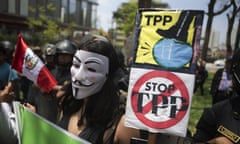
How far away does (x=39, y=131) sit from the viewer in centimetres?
146

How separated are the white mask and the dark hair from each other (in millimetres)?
30

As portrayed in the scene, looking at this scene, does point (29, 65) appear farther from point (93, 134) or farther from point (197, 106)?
point (197, 106)

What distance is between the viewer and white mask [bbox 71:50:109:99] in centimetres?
175

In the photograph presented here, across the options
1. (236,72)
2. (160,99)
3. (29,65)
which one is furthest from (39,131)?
(29,65)

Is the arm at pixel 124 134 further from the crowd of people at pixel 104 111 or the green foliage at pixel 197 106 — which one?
the green foliage at pixel 197 106

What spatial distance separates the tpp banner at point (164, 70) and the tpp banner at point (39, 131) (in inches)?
11.3

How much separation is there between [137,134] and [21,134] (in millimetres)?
782

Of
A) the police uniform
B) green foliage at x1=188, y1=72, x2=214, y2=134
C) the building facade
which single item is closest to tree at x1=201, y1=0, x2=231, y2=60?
green foliage at x1=188, y1=72, x2=214, y2=134

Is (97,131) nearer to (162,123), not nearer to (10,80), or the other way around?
(162,123)

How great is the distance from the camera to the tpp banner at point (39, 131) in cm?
129

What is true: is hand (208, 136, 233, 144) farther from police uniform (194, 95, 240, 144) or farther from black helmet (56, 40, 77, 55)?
black helmet (56, 40, 77, 55)

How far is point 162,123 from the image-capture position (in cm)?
121

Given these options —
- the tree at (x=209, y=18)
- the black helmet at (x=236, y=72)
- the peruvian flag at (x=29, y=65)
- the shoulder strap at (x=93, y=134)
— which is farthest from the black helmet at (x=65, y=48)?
the tree at (x=209, y=18)

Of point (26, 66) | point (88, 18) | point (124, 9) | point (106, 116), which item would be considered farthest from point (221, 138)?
point (88, 18)
